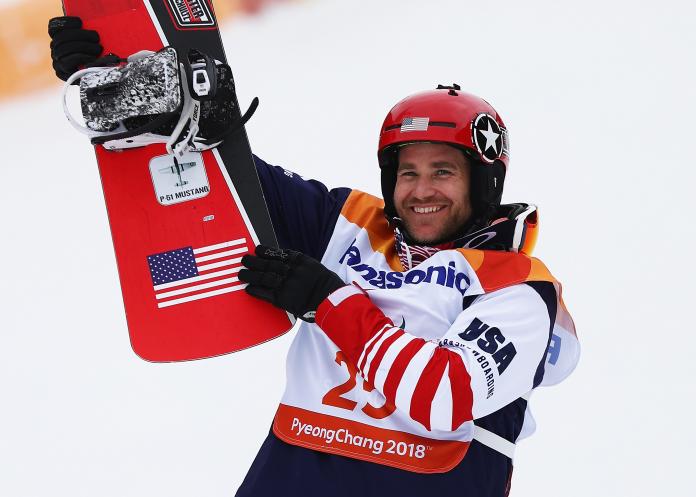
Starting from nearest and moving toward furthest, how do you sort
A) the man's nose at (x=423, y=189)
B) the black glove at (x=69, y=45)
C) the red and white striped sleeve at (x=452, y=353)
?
the red and white striped sleeve at (x=452, y=353) → the black glove at (x=69, y=45) → the man's nose at (x=423, y=189)

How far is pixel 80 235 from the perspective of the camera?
4363mm

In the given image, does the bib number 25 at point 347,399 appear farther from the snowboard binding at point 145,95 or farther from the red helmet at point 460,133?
the snowboard binding at point 145,95

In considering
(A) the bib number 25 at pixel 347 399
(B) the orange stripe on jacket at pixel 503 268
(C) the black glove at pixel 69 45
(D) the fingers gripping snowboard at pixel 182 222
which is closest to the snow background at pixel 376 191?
(D) the fingers gripping snowboard at pixel 182 222

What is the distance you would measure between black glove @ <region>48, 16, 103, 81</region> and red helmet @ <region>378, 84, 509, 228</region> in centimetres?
85

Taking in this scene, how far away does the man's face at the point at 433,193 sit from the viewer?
8.25 feet

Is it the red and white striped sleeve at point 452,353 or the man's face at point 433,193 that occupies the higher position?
the man's face at point 433,193

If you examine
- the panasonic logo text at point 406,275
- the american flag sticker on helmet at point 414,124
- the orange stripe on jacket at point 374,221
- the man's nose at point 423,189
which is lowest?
the panasonic logo text at point 406,275

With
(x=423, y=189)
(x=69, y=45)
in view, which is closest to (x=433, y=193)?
(x=423, y=189)

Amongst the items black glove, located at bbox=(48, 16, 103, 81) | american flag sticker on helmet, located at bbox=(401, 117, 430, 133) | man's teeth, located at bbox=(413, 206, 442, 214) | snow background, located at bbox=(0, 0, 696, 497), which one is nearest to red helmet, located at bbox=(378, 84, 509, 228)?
american flag sticker on helmet, located at bbox=(401, 117, 430, 133)

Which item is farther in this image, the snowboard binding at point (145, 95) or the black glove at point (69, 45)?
the black glove at point (69, 45)

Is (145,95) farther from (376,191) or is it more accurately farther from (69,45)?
(376,191)

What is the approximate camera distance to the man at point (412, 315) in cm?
215

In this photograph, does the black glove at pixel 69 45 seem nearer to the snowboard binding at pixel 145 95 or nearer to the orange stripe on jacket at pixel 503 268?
the snowboard binding at pixel 145 95

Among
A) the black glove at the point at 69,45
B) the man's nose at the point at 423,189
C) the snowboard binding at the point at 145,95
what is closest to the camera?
the snowboard binding at the point at 145,95
